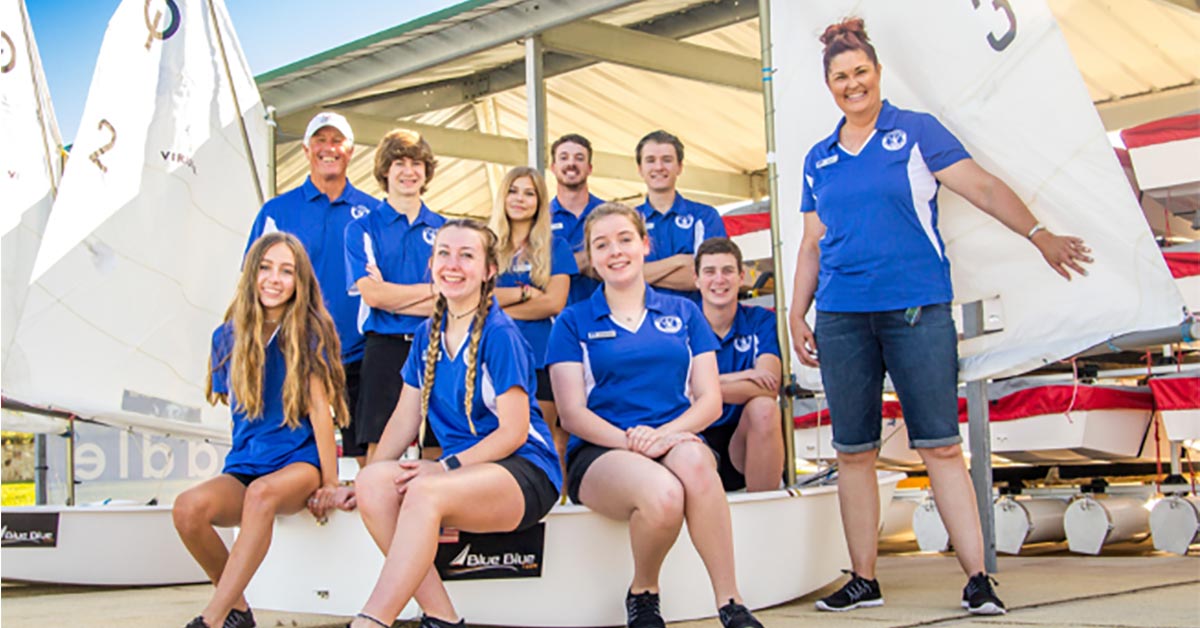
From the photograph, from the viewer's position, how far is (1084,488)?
16.7 feet

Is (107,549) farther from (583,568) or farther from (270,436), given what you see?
(583,568)

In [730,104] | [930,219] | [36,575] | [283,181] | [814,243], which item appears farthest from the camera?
[283,181]

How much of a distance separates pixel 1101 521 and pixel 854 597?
6.68 feet

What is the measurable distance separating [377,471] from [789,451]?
1.60 metres

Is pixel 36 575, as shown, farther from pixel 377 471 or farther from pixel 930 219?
pixel 930 219

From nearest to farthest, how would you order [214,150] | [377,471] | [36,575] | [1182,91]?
[377,471] → [36,575] → [214,150] → [1182,91]

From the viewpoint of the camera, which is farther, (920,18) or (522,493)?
(920,18)

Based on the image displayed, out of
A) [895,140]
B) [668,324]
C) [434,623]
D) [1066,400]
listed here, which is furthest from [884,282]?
[1066,400]

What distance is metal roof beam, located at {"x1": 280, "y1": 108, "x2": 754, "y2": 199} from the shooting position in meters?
7.44

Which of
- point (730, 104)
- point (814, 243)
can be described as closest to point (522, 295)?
point (814, 243)

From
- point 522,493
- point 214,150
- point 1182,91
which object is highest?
point 1182,91

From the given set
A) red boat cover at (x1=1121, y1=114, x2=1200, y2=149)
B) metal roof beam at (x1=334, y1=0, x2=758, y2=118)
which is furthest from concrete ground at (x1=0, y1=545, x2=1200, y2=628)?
metal roof beam at (x1=334, y1=0, x2=758, y2=118)

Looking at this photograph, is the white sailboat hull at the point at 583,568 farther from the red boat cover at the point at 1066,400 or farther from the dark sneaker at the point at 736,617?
the red boat cover at the point at 1066,400

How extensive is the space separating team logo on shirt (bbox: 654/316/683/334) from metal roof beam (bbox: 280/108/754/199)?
182 inches
